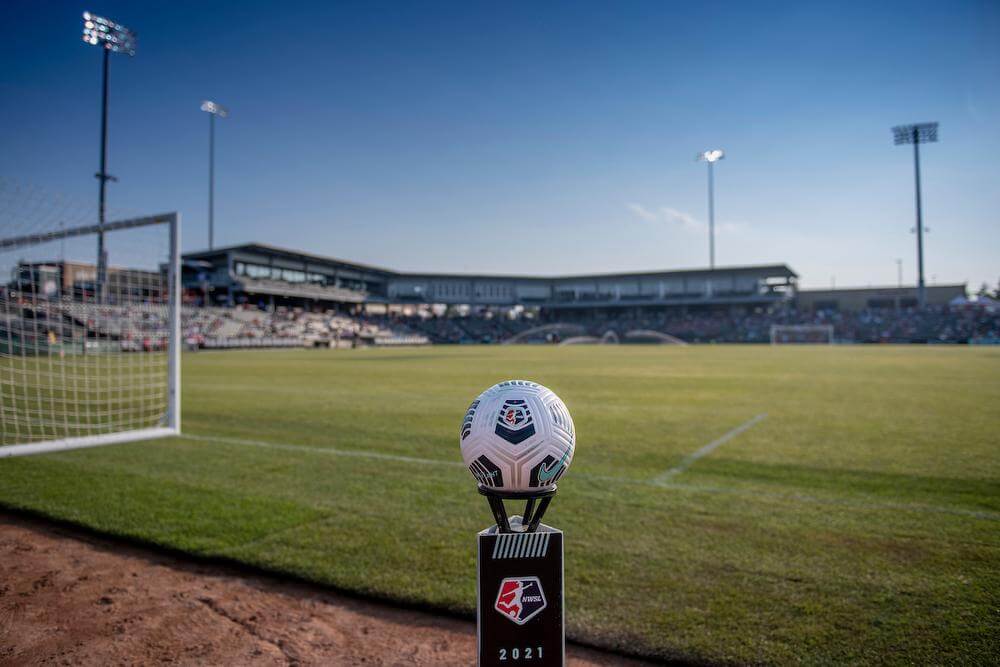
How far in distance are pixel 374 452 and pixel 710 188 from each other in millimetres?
75497

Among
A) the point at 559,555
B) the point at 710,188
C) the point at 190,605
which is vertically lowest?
the point at 190,605

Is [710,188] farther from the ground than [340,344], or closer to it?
farther from the ground

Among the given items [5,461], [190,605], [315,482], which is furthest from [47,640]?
[5,461]

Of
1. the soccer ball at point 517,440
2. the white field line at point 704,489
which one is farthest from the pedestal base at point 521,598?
the white field line at point 704,489

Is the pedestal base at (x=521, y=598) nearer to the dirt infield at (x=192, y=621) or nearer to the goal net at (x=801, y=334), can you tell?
the dirt infield at (x=192, y=621)

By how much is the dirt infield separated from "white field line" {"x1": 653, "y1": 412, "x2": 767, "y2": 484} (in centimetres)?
331

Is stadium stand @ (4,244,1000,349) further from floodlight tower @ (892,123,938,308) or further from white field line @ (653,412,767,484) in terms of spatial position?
white field line @ (653,412,767,484)

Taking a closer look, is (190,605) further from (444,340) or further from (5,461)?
(444,340)

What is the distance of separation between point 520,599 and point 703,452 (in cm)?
558

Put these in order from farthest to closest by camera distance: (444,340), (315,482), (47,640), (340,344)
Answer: (444,340) → (340,344) → (315,482) → (47,640)

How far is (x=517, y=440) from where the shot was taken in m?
2.08

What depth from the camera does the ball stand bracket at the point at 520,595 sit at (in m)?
2.11

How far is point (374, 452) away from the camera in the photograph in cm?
723

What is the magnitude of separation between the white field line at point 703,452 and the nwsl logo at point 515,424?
4.11 meters
